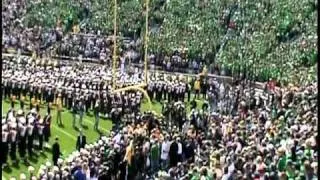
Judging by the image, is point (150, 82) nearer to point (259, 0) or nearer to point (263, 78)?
point (263, 78)

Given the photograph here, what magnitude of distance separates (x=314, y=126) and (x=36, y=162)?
20.7 ft

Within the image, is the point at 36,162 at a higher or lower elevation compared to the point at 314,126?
lower

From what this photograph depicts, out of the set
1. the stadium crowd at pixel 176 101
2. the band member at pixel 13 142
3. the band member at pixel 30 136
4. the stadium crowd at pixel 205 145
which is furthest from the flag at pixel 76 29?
the band member at pixel 13 142

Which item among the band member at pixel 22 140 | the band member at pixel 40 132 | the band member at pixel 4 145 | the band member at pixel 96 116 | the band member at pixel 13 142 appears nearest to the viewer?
the band member at pixel 4 145

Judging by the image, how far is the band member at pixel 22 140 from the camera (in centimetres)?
1614

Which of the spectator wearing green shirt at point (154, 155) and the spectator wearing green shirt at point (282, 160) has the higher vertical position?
the spectator wearing green shirt at point (282, 160)

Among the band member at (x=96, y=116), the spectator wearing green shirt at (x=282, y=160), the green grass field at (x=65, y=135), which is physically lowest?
the green grass field at (x=65, y=135)

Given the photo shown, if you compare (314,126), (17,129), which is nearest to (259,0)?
(17,129)

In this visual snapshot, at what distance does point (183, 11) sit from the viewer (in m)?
34.4

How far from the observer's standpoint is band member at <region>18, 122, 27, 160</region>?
1614 centimetres

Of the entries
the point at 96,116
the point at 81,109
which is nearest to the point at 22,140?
the point at 96,116

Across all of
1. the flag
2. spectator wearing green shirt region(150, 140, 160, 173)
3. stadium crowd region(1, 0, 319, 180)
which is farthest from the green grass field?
the flag

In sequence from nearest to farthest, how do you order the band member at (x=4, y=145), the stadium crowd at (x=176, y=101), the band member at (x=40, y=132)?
the stadium crowd at (x=176, y=101) → the band member at (x=4, y=145) → the band member at (x=40, y=132)

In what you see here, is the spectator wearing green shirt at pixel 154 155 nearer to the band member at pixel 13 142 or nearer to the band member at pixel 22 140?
the band member at pixel 13 142
